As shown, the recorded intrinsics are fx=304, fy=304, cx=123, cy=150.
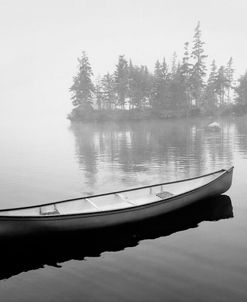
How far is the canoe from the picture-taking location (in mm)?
10922

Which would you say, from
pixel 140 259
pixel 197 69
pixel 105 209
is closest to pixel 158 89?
pixel 197 69

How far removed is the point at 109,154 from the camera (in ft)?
114

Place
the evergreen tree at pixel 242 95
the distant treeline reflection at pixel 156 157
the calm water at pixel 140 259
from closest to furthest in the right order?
1. the calm water at pixel 140 259
2. the distant treeline reflection at pixel 156 157
3. the evergreen tree at pixel 242 95

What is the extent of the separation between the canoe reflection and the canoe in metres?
0.41

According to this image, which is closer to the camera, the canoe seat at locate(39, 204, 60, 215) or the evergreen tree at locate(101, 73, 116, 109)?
the canoe seat at locate(39, 204, 60, 215)

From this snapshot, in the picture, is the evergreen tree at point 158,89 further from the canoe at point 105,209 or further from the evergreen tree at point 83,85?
the canoe at point 105,209

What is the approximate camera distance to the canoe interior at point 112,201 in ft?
40.5

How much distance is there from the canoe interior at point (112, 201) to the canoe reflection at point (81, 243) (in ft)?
3.26

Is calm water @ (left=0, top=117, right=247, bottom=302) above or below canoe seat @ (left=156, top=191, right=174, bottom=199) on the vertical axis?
below

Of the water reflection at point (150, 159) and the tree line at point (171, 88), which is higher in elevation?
the tree line at point (171, 88)

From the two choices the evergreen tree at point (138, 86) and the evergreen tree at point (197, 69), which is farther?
the evergreen tree at point (138, 86)

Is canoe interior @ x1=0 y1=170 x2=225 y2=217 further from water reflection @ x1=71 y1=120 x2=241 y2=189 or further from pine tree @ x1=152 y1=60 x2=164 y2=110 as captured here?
pine tree @ x1=152 y1=60 x2=164 y2=110

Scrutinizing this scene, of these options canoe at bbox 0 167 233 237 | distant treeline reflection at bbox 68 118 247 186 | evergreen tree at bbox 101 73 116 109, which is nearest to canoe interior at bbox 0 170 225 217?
canoe at bbox 0 167 233 237

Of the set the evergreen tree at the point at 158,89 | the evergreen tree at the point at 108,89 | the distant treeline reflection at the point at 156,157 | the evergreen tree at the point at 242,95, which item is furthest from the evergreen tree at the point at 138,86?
the distant treeline reflection at the point at 156,157
